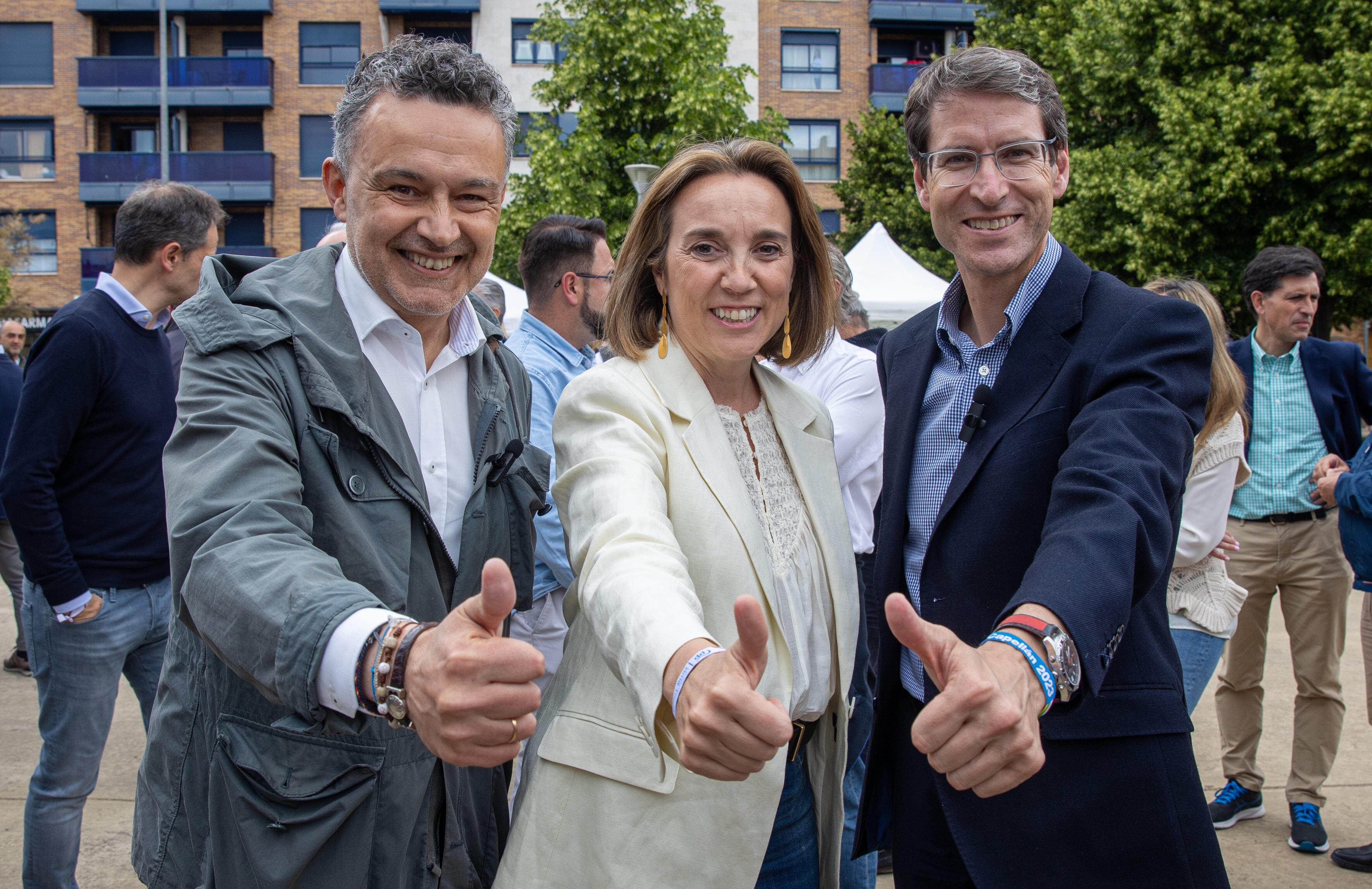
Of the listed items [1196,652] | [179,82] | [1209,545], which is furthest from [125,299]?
[179,82]

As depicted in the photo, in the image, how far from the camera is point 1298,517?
4.84 meters

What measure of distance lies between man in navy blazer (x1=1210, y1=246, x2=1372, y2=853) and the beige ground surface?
0.15m

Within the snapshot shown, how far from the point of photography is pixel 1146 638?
1.92 m

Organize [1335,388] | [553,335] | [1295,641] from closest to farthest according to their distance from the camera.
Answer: [553,335] < [1295,641] < [1335,388]

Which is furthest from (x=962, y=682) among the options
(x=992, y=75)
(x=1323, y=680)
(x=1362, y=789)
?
(x=1362, y=789)

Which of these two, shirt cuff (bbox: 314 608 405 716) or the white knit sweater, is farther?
the white knit sweater

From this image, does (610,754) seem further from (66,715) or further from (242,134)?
(242,134)

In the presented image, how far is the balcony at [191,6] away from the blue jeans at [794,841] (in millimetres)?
35217

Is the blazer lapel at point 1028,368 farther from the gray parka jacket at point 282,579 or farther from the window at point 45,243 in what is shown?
the window at point 45,243

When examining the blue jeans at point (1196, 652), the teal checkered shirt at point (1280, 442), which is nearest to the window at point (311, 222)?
→ the teal checkered shirt at point (1280, 442)

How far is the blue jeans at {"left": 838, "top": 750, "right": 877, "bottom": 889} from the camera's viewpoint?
10.5 feet

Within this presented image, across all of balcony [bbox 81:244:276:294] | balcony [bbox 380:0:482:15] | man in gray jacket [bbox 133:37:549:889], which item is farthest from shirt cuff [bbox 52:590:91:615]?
balcony [bbox 380:0:482:15]

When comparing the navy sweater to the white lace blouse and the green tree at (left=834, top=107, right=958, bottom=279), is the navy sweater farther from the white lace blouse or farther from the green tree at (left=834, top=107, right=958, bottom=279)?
the green tree at (left=834, top=107, right=958, bottom=279)

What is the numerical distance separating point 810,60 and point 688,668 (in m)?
34.5
